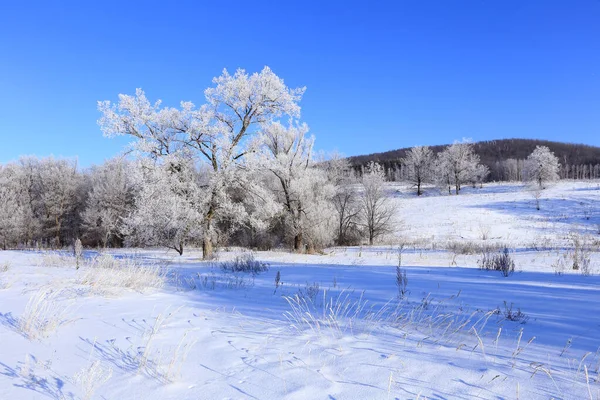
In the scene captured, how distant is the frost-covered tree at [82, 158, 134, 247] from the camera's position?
35281mm

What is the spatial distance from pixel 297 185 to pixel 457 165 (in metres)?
51.6

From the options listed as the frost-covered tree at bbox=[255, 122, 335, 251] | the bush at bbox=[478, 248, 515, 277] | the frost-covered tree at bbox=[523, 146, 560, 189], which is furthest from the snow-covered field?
the frost-covered tree at bbox=[523, 146, 560, 189]

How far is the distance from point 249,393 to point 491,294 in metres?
4.75

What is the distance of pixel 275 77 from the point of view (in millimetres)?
16562

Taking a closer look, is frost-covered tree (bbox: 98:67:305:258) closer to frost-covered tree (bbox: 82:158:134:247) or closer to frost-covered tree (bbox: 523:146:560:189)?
frost-covered tree (bbox: 82:158:134:247)

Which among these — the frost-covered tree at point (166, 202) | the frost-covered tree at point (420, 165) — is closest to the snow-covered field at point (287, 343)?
the frost-covered tree at point (166, 202)

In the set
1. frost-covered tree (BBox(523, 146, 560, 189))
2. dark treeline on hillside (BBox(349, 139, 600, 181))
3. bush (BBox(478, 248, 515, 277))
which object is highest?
dark treeline on hillside (BBox(349, 139, 600, 181))

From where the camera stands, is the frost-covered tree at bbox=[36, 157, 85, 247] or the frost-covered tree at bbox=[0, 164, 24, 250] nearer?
the frost-covered tree at bbox=[0, 164, 24, 250]

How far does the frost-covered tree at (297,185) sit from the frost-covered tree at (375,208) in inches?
329

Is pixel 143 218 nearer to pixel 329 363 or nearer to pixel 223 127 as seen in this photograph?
pixel 223 127

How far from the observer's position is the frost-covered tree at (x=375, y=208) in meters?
32.1

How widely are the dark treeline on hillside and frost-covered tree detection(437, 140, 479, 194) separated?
4237cm

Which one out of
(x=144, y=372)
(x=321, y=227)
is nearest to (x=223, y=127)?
(x=321, y=227)

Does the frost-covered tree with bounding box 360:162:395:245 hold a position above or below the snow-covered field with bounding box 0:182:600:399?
above
